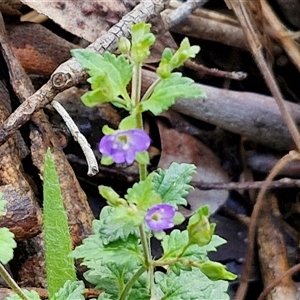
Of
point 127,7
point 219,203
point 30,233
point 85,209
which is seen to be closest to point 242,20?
point 127,7

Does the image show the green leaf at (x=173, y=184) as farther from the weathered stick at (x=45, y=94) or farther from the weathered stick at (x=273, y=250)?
the weathered stick at (x=273, y=250)

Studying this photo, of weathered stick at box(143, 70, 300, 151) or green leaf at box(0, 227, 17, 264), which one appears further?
weathered stick at box(143, 70, 300, 151)

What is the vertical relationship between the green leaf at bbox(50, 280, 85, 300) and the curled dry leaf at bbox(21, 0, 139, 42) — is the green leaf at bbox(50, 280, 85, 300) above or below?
below

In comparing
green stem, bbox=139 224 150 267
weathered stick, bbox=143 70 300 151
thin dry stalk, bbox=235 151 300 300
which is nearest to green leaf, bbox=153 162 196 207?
green stem, bbox=139 224 150 267

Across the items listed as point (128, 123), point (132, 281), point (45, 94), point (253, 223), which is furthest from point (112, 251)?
point (253, 223)

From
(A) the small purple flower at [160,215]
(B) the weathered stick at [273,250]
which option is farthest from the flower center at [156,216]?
(B) the weathered stick at [273,250]

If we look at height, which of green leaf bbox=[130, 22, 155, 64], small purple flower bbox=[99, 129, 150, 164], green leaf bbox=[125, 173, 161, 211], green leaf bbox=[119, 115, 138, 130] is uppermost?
green leaf bbox=[130, 22, 155, 64]

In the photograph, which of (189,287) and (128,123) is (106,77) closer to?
(128,123)

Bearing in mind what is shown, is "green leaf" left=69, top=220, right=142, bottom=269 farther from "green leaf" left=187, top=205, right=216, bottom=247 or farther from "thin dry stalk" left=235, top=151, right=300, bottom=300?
"thin dry stalk" left=235, top=151, right=300, bottom=300
